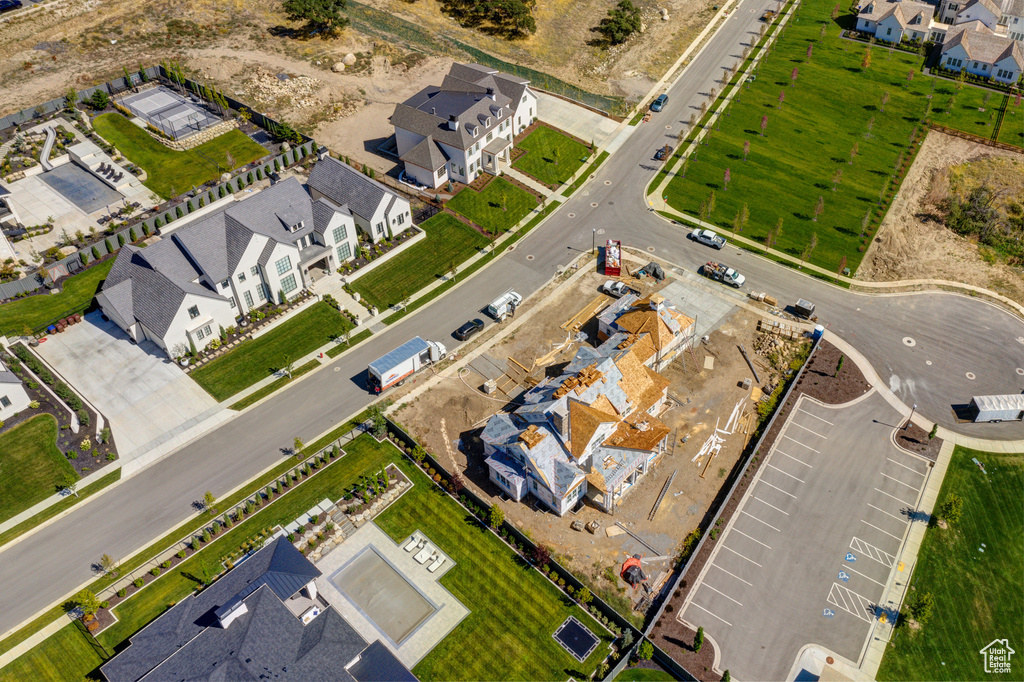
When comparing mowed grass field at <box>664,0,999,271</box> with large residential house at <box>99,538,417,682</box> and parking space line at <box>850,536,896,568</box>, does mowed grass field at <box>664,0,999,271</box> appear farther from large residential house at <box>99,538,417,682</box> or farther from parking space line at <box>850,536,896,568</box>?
large residential house at <box>99,538,417,682</box>

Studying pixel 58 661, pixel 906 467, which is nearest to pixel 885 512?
pixel 906 467

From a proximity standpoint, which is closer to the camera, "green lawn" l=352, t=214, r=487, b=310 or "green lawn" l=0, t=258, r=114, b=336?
"green lawn" l=0, t=258, r=114, b=336

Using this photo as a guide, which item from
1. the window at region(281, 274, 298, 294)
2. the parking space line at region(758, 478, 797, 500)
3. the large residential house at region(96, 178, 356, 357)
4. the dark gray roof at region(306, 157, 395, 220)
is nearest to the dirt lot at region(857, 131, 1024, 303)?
the parking space line at region(758, 478, 797, 500)

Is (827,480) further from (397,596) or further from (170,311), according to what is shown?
(170,311)

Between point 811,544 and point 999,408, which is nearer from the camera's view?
point 811,544

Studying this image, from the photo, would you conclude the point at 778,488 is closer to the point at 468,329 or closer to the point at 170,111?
the point at 468,329

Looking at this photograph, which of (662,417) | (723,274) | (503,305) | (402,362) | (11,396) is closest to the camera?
(11,396)
